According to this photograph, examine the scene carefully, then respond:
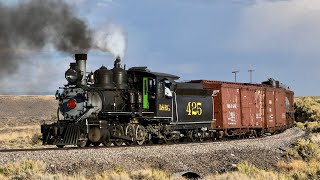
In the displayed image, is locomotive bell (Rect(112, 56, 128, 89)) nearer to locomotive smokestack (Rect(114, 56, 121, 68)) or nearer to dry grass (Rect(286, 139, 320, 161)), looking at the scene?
locomotive smokestack (Rect(114, 56, 121, 68))

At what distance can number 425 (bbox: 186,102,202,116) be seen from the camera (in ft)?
80.3

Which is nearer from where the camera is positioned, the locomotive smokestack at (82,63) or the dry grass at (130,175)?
the dry grass at (130,175)

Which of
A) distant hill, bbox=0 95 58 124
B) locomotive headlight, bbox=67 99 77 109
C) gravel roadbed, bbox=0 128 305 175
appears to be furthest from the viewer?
distant hill, bbox=0 95 58 124

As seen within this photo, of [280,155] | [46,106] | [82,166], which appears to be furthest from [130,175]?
[46,106]

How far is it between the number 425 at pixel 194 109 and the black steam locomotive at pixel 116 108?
2.48ft

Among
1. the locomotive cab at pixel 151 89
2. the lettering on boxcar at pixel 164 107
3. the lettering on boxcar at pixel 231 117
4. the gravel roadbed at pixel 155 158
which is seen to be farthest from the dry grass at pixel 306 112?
the locomotive cab at pixel 151 89

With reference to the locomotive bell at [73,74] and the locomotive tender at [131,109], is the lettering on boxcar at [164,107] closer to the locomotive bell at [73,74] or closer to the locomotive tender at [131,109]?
the locomotive tender at [131,109]

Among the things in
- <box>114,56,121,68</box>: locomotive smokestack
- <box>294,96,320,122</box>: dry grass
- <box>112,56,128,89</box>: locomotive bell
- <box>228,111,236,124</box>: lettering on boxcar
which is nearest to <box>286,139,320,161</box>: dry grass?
<box>228,111,236,124</box>: lettering on boxcar

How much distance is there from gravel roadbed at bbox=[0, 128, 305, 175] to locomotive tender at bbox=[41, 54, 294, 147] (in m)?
1.99

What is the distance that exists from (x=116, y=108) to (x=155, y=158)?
434 centimetres

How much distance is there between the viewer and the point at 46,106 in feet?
388

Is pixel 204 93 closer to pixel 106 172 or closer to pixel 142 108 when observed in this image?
pixel 142 108

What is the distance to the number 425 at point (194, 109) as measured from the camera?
24.5 metres

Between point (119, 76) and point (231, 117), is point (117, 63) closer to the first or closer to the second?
point (119, 76)
